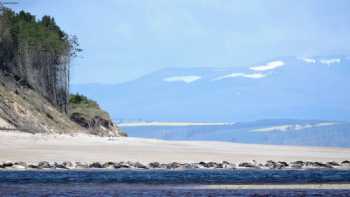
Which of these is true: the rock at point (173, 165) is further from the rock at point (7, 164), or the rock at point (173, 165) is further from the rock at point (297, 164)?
the rock at point (7, 164)

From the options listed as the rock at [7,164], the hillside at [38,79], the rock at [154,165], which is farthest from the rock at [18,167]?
the hillside at [38,79]

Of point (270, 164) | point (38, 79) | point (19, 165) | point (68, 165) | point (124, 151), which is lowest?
point (19, 165)

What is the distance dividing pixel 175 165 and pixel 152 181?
11708 millimetres

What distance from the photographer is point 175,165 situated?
196 feet

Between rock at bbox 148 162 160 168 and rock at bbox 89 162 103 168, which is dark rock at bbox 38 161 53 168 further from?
rock at bbox 148 162 160 168

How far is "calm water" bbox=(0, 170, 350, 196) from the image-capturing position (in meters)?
40.5

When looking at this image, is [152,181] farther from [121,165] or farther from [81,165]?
[81,165]

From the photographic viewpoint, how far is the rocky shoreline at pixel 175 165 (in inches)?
2229

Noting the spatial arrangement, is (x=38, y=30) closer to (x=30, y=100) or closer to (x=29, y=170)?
(x=30, y=100)

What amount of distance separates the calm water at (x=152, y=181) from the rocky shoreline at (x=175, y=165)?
2.79m

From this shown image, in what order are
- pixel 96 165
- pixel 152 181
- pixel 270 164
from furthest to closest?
pixel 270 164
pixel 96 165
pixel 152 181

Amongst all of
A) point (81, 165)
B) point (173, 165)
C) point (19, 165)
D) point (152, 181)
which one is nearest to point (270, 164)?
point (173, 165)

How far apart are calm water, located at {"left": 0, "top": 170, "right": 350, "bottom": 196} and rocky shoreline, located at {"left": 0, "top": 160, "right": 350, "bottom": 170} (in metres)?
2.79

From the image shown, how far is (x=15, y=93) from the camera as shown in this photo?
90.2m
